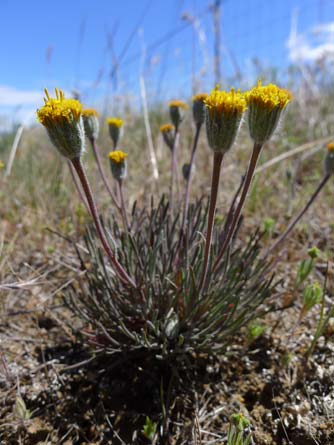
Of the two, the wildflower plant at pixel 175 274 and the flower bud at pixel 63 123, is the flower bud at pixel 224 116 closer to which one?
the wildflower plant at pixel 175 274

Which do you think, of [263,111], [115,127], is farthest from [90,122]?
[263,111]

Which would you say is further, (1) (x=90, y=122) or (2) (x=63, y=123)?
(1) (x=90, y=122)

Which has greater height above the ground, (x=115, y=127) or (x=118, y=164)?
(x=115, y=127)

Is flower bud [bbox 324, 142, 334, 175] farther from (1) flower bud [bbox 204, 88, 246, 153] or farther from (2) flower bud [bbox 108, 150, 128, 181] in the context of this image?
(2) flower bud [bbox 108, 150, 128, 181]

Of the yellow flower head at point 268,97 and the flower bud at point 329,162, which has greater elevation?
the yellow flower head at point 268,97

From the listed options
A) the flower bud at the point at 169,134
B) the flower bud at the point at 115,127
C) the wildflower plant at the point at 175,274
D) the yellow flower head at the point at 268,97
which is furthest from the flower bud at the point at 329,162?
the flower bud at the point at 115,127

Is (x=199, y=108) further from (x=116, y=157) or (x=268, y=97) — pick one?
(x=268, y=97)

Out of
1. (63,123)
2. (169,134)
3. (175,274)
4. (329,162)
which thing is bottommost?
(175,274)

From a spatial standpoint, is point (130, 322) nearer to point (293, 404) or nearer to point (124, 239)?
point (124, 239)

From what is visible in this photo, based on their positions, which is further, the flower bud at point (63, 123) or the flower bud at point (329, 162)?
the flower bud at point (329, 162)
